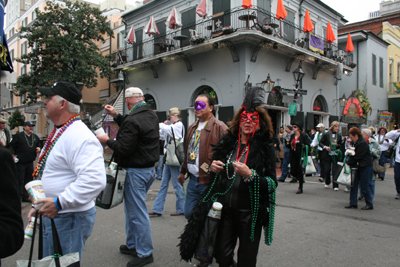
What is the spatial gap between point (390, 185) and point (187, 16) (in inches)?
497

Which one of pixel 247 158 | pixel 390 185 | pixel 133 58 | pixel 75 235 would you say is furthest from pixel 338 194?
pixel 133 58

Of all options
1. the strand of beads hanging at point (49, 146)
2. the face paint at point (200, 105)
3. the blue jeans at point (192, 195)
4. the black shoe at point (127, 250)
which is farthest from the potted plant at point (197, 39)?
the strand of beads hanging at point (49, 146)

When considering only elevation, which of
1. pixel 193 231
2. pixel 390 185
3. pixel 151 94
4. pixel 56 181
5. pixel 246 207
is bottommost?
pixel 390 185

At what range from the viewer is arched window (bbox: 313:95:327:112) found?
19000 millimetres

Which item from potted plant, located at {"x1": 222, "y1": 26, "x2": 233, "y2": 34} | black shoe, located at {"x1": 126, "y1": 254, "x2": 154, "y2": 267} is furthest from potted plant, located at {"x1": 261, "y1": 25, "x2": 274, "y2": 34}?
black shoe, located at {"x1": 126, "y1": 254, "x2": 154, "y2": 267}

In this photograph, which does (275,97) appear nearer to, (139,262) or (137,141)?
(137,141)

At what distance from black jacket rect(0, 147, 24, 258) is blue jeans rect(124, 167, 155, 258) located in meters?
2.03

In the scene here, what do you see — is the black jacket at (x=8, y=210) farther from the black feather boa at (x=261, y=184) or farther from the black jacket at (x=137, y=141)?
the black jacket at (x=137, y=141)

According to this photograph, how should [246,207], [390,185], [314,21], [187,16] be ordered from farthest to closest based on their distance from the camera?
[314,21], [187,16], [390,185], [246,207]

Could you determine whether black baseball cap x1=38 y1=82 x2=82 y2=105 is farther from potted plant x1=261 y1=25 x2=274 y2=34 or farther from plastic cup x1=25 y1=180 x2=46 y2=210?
potted plant x1=261 y1=25 x2=274 y2=34

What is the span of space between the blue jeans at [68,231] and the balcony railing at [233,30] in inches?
495

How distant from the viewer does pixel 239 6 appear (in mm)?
14086

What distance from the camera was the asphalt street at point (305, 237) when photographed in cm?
370

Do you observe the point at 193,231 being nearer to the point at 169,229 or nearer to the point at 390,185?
the point at 169,229
